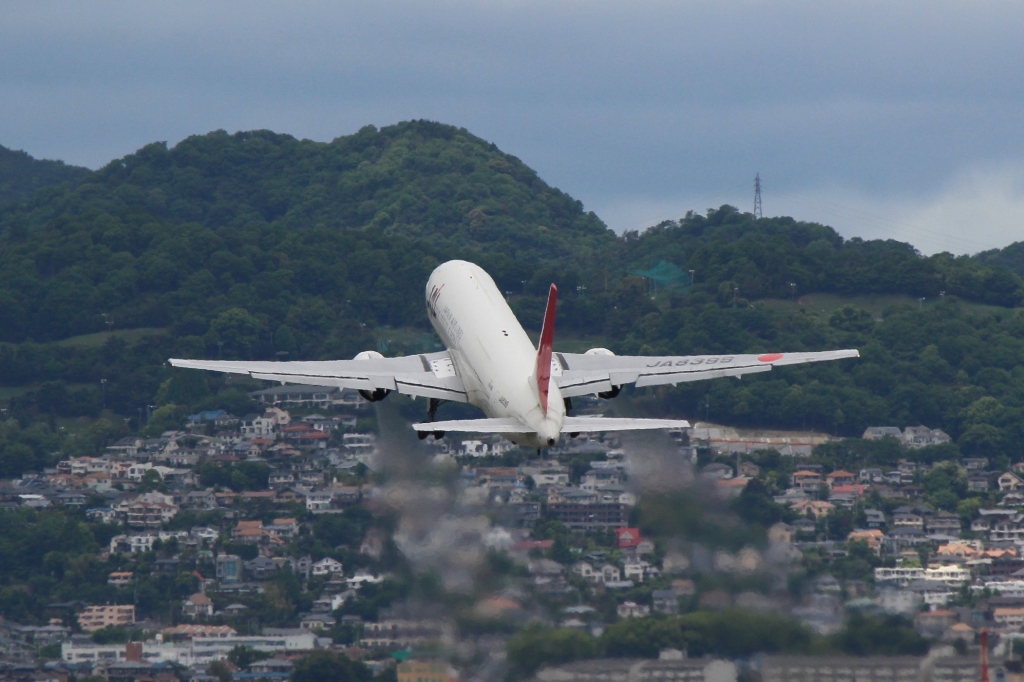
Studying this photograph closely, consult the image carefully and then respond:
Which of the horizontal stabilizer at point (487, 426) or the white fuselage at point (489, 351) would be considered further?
the white fuselage at point (489, 351)

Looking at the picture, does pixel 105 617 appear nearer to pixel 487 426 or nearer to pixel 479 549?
pixel 479 549

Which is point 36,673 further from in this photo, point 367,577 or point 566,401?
point 566,401

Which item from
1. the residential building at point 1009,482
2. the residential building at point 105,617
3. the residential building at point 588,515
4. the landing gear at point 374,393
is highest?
the landing gear at point 374,393

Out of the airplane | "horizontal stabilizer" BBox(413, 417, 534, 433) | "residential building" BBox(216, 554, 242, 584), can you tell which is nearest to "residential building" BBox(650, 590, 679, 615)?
the airplane

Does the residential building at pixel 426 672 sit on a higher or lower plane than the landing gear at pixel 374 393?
lower

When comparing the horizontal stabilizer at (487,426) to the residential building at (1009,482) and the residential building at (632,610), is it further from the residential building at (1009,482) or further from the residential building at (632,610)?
the residential building at (1009,482)

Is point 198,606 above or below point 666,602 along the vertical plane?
below

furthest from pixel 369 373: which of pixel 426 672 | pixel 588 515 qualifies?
pixel 588 515

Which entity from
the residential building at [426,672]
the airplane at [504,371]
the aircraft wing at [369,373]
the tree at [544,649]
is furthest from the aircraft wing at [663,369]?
the residential building at [426,672]
